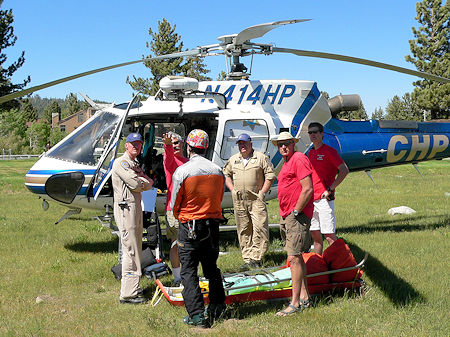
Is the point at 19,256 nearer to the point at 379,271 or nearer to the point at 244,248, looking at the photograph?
the point at 244,248

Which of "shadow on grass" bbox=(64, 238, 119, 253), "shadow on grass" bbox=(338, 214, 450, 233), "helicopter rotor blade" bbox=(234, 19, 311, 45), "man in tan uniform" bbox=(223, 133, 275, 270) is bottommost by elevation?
"shadow on grass" bbox=(338, 214, 450, 233)

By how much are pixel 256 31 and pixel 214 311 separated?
361 centimetres

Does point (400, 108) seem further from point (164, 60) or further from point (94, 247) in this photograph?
point (94, 247)

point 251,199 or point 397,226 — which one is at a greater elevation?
point 251,199

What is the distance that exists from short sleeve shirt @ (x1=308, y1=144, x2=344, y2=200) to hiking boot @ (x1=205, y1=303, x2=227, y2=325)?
2131mm

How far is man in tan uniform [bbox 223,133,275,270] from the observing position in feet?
21.5

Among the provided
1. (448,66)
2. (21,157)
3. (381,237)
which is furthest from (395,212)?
(21,157)

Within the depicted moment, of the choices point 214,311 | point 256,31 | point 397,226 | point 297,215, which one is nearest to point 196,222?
point 214,311

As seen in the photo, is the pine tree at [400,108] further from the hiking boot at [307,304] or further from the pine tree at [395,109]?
the hiking boot at [307,304]

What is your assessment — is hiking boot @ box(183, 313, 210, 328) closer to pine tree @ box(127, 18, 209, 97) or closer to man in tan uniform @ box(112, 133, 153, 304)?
man in tan uniform @ box(112, 133, 153, 304)

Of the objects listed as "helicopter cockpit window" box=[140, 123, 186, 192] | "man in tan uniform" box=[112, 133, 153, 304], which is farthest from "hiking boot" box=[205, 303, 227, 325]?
"helicopter cockpit window" box=[140, 123, 186, 192]

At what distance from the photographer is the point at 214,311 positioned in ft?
15.2

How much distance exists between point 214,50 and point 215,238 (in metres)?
3.52

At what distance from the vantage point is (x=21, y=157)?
152 ft
